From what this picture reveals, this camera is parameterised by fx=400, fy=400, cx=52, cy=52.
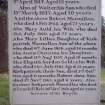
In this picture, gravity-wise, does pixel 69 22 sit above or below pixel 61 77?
above

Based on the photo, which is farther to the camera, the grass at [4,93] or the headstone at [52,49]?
the grass at [4,93]

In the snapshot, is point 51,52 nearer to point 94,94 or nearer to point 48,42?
point 48,42

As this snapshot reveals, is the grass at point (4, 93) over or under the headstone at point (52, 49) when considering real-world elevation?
under

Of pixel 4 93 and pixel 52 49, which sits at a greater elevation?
pixel 52 49

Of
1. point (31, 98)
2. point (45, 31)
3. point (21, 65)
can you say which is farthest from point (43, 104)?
point (45, 31)

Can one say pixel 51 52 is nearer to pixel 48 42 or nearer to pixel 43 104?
pixel 48 42

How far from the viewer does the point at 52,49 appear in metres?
5.58

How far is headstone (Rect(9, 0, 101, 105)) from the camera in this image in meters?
5.55

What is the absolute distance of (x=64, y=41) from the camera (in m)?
5.60

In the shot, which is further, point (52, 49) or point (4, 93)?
point (4, 93)

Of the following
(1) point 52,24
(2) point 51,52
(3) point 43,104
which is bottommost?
(3) point 43,104

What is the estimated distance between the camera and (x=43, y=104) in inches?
224

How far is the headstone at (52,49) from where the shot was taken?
18.2 feet

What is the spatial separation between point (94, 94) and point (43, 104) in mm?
746
